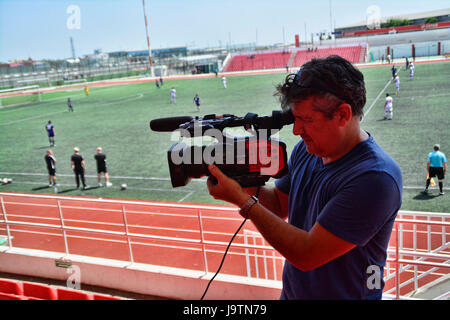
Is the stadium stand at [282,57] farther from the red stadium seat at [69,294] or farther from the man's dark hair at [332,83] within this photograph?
the man's dark hair at [332,83]

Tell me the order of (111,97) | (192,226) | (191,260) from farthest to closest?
(111,97), (192,226), (191,260)

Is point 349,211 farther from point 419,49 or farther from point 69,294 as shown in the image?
point 419,49

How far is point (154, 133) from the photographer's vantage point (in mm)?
14258

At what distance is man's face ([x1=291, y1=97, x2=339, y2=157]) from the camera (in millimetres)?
1040

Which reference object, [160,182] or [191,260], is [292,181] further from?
[160,182]

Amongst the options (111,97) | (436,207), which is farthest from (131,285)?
(111,97)

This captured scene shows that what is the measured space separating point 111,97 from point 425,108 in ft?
63.7

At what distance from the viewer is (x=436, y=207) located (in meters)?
6.28

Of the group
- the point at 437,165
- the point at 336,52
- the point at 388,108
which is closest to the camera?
the point at 437,165

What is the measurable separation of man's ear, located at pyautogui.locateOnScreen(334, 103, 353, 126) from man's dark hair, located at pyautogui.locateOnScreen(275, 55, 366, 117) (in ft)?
0.04

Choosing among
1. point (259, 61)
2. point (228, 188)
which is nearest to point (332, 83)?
point (228, 188)

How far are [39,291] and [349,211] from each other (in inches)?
107

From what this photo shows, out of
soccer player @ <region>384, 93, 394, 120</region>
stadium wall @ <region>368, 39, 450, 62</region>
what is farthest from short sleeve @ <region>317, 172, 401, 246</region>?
stadium wall @ <region>368, 39, 450, 62</region>

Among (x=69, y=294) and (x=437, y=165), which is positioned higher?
(x=69, y=294)
